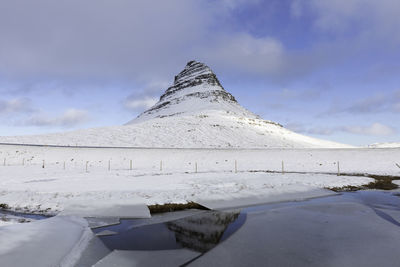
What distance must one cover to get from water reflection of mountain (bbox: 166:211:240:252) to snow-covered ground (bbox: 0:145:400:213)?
9.98ft

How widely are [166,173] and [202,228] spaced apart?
17944mm

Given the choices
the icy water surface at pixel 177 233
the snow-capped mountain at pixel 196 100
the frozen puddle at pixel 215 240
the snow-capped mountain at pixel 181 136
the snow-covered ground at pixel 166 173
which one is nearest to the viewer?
the frozen puddle at pixel 215 240

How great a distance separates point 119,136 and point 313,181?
174 ft

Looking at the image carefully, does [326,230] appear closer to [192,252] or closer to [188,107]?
[192,252]

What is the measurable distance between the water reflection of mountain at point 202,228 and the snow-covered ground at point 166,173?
3041mm

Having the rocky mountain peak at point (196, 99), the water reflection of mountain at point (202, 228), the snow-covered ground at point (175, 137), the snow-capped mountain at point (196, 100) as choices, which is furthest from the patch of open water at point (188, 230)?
the rocky mountain peak at point (196, 99)

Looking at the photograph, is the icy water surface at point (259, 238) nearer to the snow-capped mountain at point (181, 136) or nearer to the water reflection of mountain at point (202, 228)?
the water reflection of mountain at point (202, 228)

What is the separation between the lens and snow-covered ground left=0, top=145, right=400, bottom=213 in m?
15.5

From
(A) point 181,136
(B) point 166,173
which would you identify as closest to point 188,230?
(B) point 166,173

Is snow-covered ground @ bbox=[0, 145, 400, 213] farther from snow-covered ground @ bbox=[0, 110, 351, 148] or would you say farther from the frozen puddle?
snow-covered ground @ bbox=[0, 110, 351, 148]

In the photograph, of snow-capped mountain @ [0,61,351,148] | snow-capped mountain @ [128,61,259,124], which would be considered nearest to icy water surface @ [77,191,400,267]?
snow-capped mountain @ [0,61,351,148]

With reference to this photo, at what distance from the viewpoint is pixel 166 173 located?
27562 mm

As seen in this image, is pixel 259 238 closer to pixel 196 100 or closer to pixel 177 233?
pixel 177 233

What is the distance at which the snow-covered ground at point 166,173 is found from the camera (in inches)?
609
